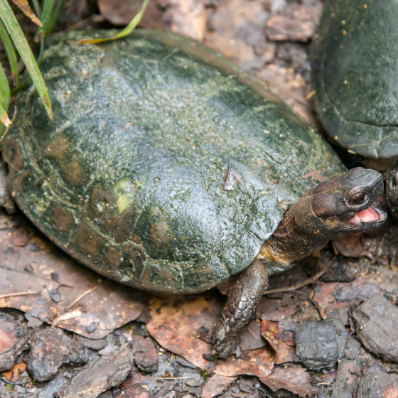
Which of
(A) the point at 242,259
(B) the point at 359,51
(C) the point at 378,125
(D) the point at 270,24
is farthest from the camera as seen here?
(D) the point at 270,24

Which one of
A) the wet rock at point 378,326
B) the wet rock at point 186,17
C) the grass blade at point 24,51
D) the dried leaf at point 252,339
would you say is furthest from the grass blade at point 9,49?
the wet rock at point 378,326

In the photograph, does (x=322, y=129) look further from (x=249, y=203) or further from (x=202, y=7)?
(x=202, y=7)

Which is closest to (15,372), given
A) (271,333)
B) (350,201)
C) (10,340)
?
(10,340)

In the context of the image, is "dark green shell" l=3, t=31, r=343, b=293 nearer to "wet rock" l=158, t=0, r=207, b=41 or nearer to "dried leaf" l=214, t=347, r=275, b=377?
"dried leaf" l=214, t=347, r=275, b=377

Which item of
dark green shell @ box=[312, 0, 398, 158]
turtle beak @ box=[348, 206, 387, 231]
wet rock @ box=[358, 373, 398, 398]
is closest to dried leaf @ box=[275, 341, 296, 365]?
wet rock @ box=[358, 373, 398, 398]

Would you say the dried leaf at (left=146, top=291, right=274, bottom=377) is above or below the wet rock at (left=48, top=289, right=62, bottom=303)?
below

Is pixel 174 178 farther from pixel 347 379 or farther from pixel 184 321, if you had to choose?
pixel 347 379

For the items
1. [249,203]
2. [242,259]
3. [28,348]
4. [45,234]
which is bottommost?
[28,348]

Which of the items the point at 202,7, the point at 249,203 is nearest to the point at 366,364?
the point at 249,203
